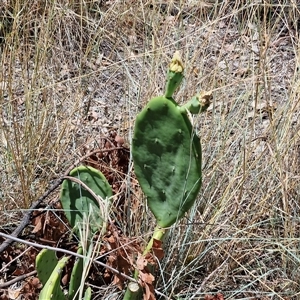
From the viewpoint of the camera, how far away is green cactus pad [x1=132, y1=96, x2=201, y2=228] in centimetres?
123

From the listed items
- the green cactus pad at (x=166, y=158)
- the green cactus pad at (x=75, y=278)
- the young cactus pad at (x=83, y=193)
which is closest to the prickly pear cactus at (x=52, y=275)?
the green cactus pad at (x=75, y=278)

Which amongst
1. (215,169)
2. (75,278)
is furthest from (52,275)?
(215,169)

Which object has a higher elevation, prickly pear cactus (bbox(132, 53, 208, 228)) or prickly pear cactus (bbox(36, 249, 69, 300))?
prickly pear cactus (bbox(132, 53, 208, 228))

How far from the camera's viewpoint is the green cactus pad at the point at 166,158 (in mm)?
1229

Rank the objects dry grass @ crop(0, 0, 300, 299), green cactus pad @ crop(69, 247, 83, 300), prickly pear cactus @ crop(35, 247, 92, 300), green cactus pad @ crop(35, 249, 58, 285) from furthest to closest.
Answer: dry grass @ crop(0, 0, 300, 299), green cactus pad @ crop(69, 247, 83, 300), green cactus pad @ crop(35, 249, 58, 285), prickly pear cactus @ crop(35, 247, 92, 300)

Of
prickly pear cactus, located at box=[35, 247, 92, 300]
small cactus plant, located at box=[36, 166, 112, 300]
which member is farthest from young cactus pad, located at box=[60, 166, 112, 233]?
prickly pear cactus, located at box=[35, 247, 92, 300]

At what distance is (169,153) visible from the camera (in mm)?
1297

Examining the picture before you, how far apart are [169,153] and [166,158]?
0.7 inches

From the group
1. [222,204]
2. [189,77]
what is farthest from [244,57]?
[222,204]

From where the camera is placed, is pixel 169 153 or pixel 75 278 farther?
pixel 75 278

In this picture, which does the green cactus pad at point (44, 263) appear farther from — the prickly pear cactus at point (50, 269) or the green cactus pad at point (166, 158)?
the green cactus pad at point (166, 158)

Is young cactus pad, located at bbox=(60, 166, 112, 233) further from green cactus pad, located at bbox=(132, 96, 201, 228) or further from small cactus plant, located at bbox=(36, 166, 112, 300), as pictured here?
green cactus pad, located at bbox=(132, 96, 201, 228)

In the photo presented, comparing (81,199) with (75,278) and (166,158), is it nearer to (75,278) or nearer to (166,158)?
(75,278)

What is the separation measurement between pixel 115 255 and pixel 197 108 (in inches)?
18.3
